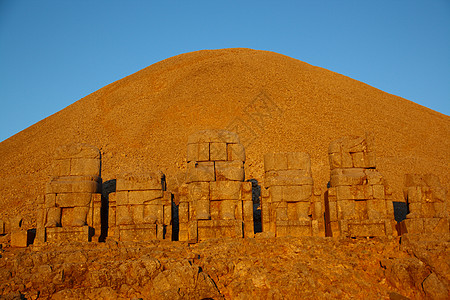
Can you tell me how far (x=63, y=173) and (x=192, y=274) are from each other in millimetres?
6448

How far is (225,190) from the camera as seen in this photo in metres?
15.6

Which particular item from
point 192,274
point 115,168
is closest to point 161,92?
point 115,168

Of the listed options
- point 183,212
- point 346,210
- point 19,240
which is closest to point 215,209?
point 183,212

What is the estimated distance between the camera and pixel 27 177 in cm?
3619

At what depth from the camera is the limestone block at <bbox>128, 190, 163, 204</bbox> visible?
15.4m

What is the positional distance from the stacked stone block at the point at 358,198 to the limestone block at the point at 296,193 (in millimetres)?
771

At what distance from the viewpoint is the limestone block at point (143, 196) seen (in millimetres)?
15391

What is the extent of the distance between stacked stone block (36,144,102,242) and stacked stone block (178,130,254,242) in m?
2.55

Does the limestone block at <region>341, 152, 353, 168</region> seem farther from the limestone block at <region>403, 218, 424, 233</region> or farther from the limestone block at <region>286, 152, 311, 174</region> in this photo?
the limestone block at <region>403, 218, 424, 233</region>

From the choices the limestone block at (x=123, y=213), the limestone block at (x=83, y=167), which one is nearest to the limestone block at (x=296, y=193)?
the limestone block at (x=123, y=213)

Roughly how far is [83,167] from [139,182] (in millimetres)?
1909

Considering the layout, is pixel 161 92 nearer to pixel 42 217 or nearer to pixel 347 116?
pixel 347 116

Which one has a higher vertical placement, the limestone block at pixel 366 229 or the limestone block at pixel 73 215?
the limestone block at pixel 73 215

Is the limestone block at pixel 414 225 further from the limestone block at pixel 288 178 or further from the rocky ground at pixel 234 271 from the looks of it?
the limestone block at pixel 288 178
